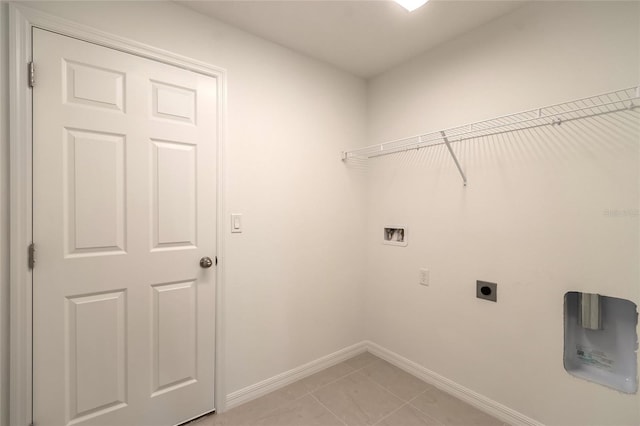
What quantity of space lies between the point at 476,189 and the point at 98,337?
2270 millimetres

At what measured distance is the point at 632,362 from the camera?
131cm

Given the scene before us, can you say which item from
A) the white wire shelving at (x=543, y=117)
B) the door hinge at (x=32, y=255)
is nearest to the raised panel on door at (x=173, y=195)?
the door hinge at (x=32, y=255)

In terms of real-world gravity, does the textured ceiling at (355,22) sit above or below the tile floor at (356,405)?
above

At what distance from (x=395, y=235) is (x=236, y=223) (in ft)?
4.13

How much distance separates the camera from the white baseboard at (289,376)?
1.79 meters

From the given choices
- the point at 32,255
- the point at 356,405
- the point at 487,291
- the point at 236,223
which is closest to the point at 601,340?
the point at 487,291

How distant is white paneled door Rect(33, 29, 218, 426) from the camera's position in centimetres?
127

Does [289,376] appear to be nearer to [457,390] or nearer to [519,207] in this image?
[457,390]

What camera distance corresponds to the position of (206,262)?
1661 mm

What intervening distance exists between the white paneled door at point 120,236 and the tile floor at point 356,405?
350 millimetres

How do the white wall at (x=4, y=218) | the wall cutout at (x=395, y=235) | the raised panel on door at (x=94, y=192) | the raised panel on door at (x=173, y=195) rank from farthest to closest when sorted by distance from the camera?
the wall cutout at (x=395, y=235), the raised panel on door at (x=173, y=195), the raised panel on door at (x=94, y=192), the white wall at (x=4, y=218)

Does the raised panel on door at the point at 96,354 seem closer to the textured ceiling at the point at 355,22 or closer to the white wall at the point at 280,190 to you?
the white wall at the point at 280,190

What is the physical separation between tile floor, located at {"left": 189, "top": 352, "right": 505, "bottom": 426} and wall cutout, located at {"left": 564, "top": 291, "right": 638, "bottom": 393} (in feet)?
1.93

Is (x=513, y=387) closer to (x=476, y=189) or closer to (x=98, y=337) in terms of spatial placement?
(x=476, y=189)
